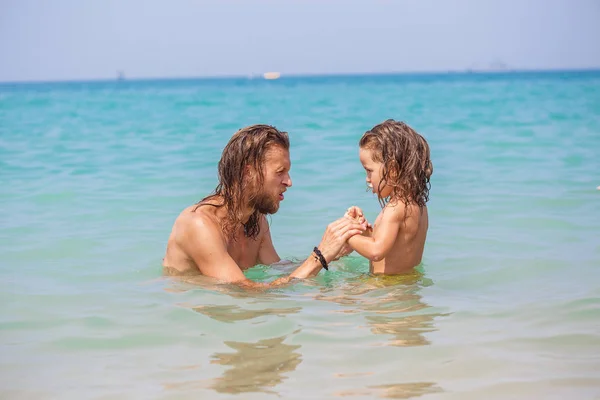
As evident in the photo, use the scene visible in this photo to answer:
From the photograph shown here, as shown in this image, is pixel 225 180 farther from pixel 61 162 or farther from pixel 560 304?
pixel 61 162

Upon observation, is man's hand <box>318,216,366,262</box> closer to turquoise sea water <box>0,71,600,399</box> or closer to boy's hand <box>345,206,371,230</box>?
boy's hand <box>345,206,371,230</box>

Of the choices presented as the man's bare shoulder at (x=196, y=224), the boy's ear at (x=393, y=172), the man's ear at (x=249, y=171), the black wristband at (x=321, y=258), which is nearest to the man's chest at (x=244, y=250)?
the man's bare shoulder at (x=196, y=224)

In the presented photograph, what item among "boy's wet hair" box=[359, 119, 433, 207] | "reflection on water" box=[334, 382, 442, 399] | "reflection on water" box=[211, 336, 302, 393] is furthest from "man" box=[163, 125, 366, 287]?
"reflection on water" box=[334, 382, 442, 399]

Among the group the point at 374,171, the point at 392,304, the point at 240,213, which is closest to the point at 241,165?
the point at 240,213

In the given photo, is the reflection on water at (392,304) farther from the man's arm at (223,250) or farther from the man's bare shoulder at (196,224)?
the man's bare shoulder at (196,224)

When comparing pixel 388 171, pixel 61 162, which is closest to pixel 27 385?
pixel 388 171

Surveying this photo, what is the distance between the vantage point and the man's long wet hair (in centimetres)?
501

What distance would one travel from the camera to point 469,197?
363 inches

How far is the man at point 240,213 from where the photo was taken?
492cm

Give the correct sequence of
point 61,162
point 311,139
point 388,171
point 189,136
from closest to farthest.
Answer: point 388,171
point 61,162
point 311,139
point 189,136

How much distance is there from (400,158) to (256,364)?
75.5 inches

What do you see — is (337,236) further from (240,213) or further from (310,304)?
(240,213)

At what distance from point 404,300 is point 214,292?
1219mm

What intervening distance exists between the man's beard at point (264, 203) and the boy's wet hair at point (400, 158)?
73cm
